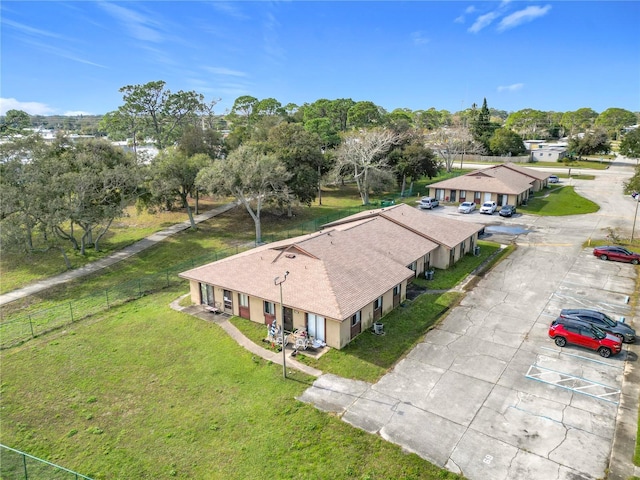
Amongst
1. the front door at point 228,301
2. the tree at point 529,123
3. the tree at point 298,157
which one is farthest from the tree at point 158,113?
the tree at point 529,123

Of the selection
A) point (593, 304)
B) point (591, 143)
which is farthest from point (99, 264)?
point (591, 143)

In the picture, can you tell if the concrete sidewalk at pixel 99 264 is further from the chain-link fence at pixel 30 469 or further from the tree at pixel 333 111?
the tree at pixel 333 111

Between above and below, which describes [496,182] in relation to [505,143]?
below

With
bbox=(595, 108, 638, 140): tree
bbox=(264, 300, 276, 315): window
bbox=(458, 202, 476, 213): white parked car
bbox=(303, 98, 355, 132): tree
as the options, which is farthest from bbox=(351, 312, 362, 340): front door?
bbox=(595, 108, 638, 140): tree

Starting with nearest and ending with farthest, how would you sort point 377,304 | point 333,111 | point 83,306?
point 377,304, point 83,306, point 333,111

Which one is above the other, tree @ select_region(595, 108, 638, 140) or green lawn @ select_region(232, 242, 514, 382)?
tree @ select_region(595, 108, 638, 140)

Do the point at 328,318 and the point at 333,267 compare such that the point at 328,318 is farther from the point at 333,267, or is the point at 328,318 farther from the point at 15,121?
the point at 15,121

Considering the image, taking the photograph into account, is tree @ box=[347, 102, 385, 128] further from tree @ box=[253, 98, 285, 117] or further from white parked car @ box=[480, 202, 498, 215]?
white parked car @ box=[480, 202, 498, 215]
